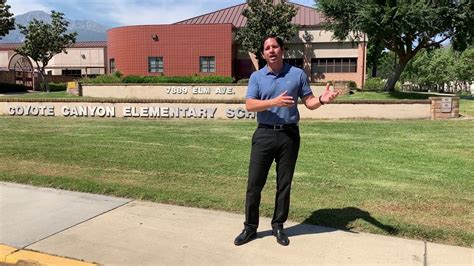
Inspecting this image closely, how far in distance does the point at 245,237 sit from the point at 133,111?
532 inches

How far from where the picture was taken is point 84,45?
2472 inches

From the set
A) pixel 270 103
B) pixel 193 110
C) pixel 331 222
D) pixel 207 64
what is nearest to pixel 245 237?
pixel 331 222

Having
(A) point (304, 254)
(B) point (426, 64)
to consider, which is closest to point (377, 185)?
(A) point (304, 254)

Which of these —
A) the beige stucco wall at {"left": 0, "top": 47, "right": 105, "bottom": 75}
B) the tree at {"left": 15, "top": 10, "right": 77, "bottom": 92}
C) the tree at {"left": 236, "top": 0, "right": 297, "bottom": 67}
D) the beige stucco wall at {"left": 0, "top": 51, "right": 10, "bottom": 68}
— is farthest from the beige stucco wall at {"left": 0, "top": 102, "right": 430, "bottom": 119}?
the beige stucco wall at {"left": 0, "top": 51, "right": 10, "bottom": 68}

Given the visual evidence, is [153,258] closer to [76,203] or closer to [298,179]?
[76,203]

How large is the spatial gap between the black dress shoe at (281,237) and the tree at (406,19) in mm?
20725

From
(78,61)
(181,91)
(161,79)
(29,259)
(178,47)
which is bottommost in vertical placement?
(29,259)

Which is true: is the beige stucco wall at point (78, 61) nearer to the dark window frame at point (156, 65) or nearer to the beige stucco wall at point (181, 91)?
the dark window frame at point (156, 65)

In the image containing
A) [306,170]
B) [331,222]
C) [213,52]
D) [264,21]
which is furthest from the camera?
[213,52]

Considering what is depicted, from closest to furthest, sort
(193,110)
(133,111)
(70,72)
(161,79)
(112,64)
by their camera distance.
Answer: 1. (193,110)
2. (133,111)
3. (161,79)
4. (112,64)
5. (70,72)

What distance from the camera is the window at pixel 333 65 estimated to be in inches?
1586

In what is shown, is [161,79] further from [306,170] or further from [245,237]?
[245,237]

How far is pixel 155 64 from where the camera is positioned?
39.9m

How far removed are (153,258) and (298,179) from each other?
349 cm
